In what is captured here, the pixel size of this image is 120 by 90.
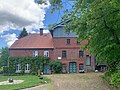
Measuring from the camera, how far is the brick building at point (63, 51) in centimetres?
4669

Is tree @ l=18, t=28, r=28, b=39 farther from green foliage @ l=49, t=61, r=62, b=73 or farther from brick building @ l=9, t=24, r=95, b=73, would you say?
green foliage @ l=49, t=61, r=62, b=73

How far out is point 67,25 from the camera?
19.5 metres

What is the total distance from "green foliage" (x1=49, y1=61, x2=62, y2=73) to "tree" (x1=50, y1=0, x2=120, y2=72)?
26259 mm

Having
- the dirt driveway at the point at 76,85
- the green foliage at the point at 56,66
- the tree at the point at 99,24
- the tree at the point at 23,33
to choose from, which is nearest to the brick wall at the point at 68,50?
the green foliage at the point at 56,66

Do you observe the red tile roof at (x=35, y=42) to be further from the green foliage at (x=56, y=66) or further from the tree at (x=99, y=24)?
the tree at (x=99, y=24)

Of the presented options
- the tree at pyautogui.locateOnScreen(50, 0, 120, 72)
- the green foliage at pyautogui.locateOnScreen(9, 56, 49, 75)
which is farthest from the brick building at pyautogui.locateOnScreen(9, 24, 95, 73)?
the tree at pyautogui.locateOnScreen(50, 0, 120, 72)

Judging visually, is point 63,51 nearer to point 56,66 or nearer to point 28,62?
point 56,66

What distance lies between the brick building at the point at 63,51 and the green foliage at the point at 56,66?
1.27 meters

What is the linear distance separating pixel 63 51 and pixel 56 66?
11.9ft

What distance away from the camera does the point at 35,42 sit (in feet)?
163

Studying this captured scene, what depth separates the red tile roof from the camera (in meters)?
48.3

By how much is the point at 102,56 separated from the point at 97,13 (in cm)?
577

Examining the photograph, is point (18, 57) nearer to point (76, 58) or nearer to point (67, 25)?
point (76, 58)

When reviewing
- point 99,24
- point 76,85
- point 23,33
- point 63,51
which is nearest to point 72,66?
point 63,51
